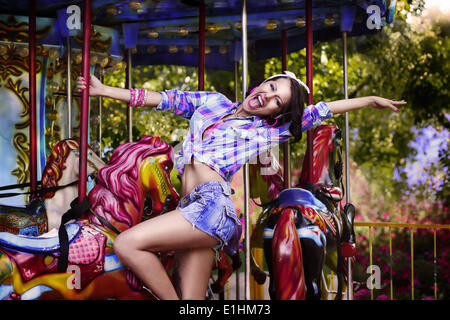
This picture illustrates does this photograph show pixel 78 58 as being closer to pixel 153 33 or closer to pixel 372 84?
pixel 153 33

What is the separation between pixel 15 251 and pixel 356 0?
8.99 ft

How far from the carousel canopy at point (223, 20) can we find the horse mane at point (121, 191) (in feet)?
4.64

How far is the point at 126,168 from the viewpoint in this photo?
2877 millimetres

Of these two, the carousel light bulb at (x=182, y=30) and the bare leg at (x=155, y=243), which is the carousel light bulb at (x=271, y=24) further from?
the bare leg at (x=155, y=243)

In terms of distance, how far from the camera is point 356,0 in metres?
3.70

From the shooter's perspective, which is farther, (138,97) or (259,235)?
(259,235)

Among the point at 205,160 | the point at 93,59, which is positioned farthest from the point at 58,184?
the point at 93,59

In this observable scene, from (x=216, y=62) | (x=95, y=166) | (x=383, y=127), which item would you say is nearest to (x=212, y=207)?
(x=95, y=166)

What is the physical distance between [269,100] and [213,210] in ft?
2.39

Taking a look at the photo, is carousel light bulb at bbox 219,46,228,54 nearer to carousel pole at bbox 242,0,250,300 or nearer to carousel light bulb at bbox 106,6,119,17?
carousel light bulb at bbox 106,6,119,17

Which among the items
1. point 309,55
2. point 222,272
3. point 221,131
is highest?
point 309,55

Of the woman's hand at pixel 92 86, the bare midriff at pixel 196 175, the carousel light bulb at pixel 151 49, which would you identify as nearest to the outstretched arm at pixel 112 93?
the woman's hand at pixel 92 86

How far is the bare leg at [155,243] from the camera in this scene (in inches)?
104

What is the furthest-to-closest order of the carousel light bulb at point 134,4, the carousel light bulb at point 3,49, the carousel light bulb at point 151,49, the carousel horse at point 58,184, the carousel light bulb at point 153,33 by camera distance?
the carousel light bulb at point 151,49, the carousel light bulb at point 153,33, the carousel light bulb at point 3,49, the carousel light bulb at point 134,4, the carousel horse at point 58,184
